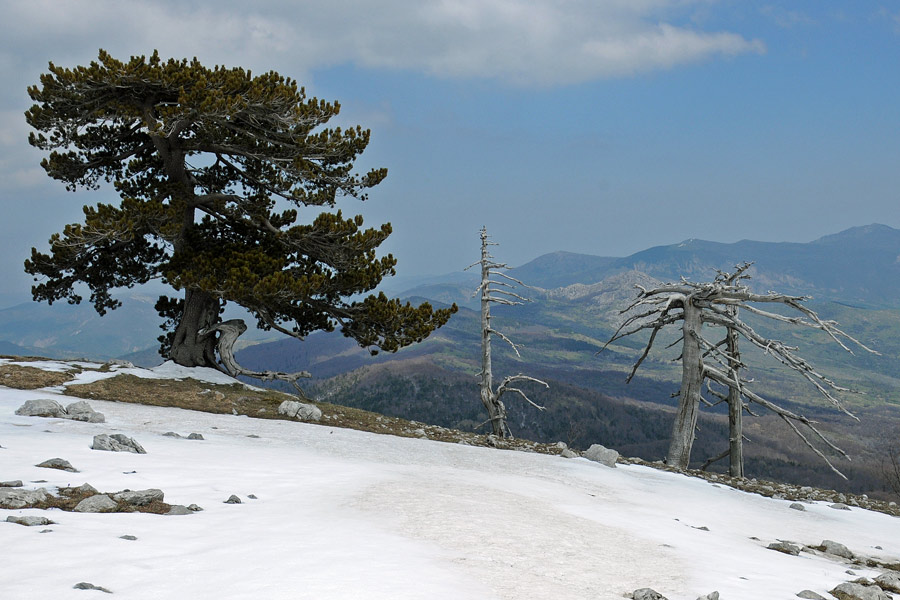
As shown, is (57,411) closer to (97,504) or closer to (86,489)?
(86,489)

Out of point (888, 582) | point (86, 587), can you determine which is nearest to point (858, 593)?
point (888, 582)

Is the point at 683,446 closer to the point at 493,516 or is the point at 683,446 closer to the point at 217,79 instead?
the point at 493,516

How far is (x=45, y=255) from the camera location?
23828 mm

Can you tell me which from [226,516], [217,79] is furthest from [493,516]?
[217,79]

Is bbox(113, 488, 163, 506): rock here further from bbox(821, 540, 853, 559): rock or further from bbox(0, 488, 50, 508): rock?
bbox(821, 540, 853, 559): rock

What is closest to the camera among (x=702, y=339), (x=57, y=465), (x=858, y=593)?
(x=858, y=593)

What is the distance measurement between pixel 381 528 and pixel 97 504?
314 cm

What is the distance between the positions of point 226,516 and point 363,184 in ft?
66.5

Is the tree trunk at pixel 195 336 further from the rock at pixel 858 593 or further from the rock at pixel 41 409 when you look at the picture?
the rock at pixel 858 593

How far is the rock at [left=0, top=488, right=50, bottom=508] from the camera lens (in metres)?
7.17

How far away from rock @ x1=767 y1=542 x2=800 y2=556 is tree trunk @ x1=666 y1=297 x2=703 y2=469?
10.8 meters

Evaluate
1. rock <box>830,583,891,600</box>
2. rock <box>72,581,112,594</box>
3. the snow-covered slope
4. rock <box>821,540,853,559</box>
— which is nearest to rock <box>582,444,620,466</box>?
the snow-covered slope

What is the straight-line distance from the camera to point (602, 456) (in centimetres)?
1783

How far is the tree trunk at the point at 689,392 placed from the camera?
815 inches
